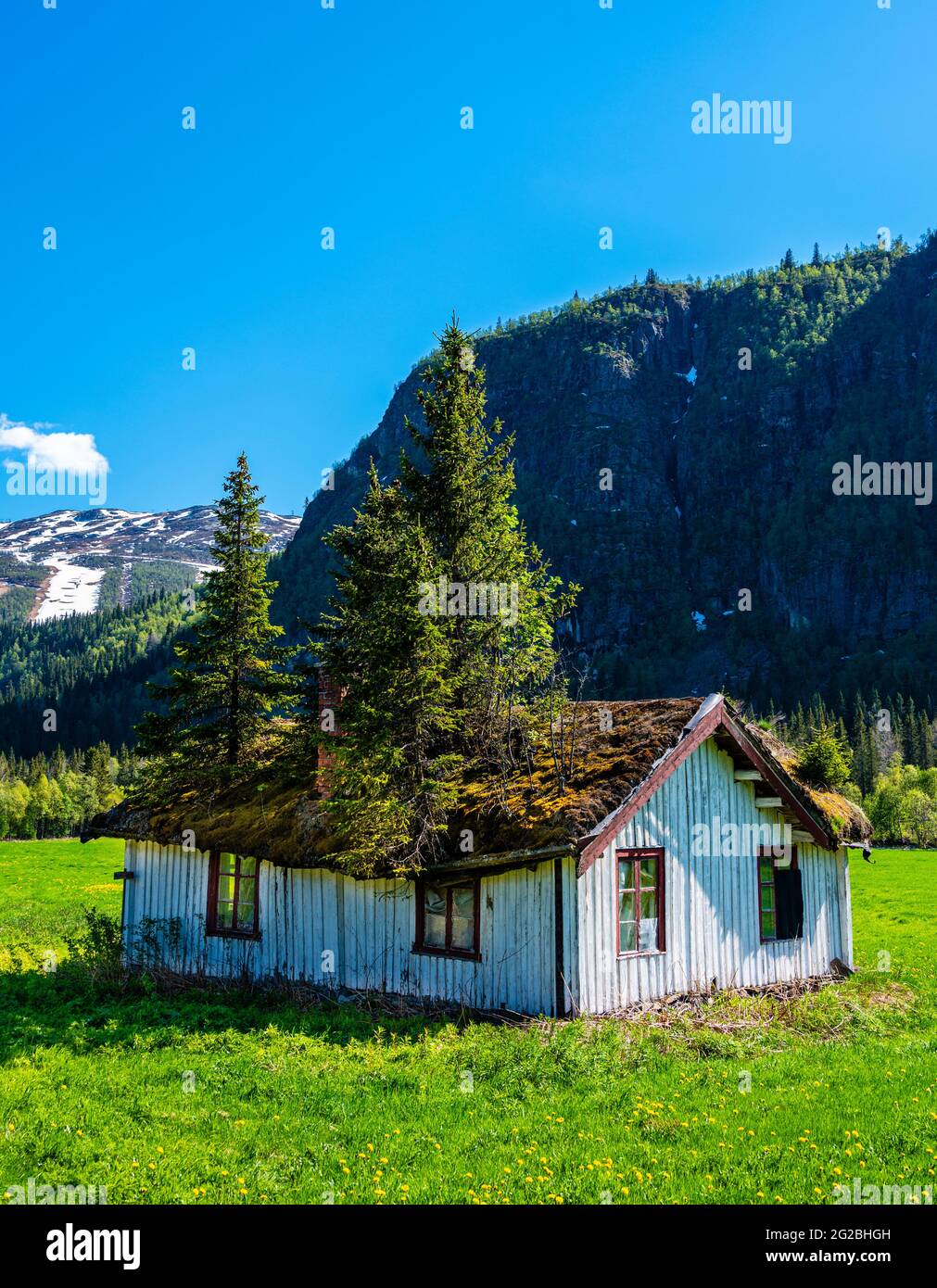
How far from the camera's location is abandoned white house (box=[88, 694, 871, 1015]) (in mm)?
15203

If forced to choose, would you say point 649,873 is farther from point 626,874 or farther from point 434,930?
point 434,930

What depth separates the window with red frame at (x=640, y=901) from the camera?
15828 millimetres

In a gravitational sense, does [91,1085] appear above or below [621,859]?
below

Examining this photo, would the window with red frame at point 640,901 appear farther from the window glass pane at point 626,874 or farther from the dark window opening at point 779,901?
the dark window opening at point 779,901

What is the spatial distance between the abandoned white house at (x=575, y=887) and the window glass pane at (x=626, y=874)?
0.03m

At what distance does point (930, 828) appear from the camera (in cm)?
8312

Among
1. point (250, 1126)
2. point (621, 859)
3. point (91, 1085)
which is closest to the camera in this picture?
point (250, 1126)

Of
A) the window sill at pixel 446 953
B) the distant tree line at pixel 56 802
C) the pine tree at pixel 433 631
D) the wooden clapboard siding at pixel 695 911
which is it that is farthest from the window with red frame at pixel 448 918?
the distant tree line at pixel 56 802

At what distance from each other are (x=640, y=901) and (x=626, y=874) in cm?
60
